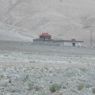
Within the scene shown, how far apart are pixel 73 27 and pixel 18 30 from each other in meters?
14.3

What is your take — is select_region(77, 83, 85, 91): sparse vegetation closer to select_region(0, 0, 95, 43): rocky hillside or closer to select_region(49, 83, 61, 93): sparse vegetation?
select_region(49, 83, 61, 93): sparse vegetation

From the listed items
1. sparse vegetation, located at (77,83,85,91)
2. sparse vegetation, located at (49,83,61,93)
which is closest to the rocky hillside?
sparse vegetation, located at (77,83,85,91)

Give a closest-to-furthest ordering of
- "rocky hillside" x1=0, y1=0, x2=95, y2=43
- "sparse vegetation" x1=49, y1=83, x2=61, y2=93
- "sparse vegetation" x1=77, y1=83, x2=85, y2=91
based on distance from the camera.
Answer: "sparse vegetation" x1=49, y1=83, x2=61, y2=93 < "sparse vegetation" x1=77, y1=83, x2=85, y2=91 < "rocky hillside" x1=0, y1=0, x2=95, y2=43

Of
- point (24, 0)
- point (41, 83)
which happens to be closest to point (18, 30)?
point (24, 0)

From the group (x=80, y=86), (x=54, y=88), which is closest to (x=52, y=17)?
(x=80, y=86)

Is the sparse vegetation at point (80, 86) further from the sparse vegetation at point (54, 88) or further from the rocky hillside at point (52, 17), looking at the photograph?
the rocky hillside at point (52, 17)

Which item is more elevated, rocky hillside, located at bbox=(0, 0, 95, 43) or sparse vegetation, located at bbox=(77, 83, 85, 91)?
rocky hillside, located at bbox=(0, 0, 95, 43)

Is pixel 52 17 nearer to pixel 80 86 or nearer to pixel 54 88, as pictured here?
pixel 80 86

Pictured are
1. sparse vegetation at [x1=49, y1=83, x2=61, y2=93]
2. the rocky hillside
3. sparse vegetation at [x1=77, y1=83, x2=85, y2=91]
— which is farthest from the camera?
the rocky hillside

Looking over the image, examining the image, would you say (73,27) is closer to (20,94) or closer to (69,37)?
(69,37)

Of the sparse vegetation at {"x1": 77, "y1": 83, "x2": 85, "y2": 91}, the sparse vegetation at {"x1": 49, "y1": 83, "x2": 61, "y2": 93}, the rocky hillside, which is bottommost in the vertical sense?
the sparse vegetation at {"x1": 77, "y1": 83, "x2": 85, "y2": 91}

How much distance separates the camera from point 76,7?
456 ft

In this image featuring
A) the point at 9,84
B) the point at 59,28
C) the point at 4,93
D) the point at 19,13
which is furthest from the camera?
the point at 19,13

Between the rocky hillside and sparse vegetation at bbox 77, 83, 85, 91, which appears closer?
sparse vegetation at bbox 77, 83, 85, 91
